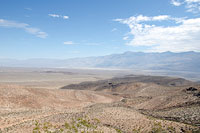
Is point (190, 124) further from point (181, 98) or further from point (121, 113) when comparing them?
point (181, 98)

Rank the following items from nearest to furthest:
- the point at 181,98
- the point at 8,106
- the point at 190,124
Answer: the point at 190,124 < the point at 8,106 < the point at 181,98

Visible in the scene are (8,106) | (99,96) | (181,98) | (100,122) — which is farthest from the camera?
(99,96)

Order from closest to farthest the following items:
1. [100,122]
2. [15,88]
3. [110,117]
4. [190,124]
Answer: [190,124], [100,122], [110,117], [15,88]

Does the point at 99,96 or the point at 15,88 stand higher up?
the point at 15,88

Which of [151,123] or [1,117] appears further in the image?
[1,117]

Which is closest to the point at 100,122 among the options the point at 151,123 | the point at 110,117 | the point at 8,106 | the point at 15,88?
the point at 110,117

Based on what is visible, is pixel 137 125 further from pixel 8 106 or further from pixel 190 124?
pixel 8 106

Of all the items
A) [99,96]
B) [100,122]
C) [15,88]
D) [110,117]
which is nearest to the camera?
[100,122]

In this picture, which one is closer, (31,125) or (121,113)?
(31,125)

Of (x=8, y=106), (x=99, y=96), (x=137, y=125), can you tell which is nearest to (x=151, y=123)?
(x=137, y=125)

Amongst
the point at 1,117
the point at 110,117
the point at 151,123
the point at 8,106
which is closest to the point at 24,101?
the point at 8,106
